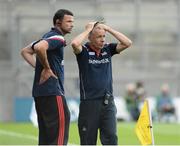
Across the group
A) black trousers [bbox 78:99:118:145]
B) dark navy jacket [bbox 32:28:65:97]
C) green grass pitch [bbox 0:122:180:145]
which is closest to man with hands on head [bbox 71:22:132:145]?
black trousers [bbox 78:99:118:145]

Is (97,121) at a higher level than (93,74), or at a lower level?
lower

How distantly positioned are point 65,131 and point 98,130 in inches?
44.0

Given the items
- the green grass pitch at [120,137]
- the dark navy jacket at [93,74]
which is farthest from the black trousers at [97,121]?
the green grass pitch at [120,137]

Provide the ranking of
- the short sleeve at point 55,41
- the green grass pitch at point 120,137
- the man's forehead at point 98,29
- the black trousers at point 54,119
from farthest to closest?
1. the green grass pitch at point 120,137
2. the man's forehead at point 98,29
3. the black trousers at point 54,119
4. the short sleeve at point 55,41

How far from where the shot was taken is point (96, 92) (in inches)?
448

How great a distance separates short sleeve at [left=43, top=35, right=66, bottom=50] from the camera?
34.5 feet

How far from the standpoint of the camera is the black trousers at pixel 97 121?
37.3 ft

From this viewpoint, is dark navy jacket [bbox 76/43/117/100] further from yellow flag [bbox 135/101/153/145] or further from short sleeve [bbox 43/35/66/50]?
yellow flag [bbox 135/101/153/145]

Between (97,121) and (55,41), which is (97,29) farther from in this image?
(97,121)

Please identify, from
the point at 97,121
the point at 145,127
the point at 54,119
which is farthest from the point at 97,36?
the point at 145,127

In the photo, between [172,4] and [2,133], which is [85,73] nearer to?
[2,133]

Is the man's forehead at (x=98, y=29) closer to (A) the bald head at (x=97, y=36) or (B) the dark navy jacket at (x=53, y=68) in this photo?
(A) the bald head at (x=97, y=36)

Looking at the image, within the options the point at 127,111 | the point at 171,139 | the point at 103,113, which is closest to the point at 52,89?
the point at 103,113

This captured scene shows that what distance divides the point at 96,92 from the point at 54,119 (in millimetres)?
994
